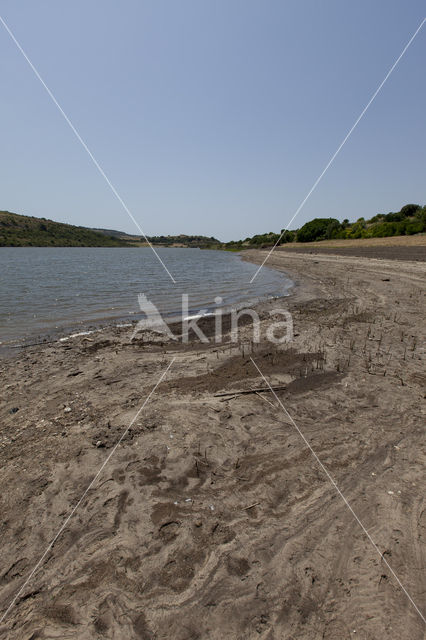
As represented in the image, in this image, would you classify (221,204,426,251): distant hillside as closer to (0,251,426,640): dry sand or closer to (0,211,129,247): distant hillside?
(0,251,426,640): dry sand

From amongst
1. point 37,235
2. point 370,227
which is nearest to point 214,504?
point 370,227

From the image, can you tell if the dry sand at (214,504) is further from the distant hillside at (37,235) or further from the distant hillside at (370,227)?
the distant hillside at (37,235)

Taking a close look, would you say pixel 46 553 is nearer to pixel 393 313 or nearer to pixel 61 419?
pixel 61 419

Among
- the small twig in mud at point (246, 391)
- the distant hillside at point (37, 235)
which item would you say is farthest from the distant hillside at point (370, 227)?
the distant hillside at point (37, 235)

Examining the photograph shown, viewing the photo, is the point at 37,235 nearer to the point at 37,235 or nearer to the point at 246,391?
the point at 37,235

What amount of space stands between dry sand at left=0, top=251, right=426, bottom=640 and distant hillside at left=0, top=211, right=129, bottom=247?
145 metres

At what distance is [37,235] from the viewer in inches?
5704

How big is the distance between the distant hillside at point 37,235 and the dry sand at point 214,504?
145278 millimetres

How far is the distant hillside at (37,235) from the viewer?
129 meters

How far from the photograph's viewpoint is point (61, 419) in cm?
559

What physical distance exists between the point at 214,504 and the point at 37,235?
17071 centimetres

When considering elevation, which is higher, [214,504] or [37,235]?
[37,235]

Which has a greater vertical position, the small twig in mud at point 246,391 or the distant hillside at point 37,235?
the distant hillside at point 37,235

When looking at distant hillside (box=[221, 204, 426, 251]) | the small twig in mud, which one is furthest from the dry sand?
distant hillside (box=[221, 204, 426, 251])
